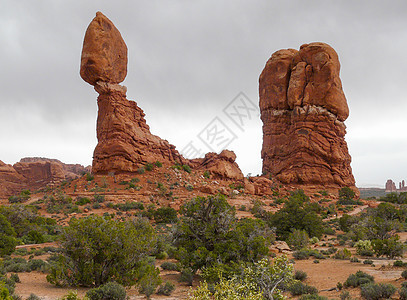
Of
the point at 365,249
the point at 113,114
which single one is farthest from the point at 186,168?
the point at 365,249

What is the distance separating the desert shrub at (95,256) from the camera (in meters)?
8.88

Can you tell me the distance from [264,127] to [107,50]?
A: 101 ft

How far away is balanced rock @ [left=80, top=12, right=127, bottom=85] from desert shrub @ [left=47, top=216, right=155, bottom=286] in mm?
32770

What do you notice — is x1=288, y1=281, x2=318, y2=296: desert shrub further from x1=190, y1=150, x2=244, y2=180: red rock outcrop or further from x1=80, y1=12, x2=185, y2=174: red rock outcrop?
x1=190, y1=150, x2=244, y2=180: red rock outcrop

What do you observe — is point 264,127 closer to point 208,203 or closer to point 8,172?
point 208,203

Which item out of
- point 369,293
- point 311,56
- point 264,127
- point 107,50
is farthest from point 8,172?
point 369,293

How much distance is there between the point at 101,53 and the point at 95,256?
3459cm

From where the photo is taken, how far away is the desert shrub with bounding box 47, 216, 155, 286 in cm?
888

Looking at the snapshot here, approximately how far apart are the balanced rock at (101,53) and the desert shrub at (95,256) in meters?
32.8

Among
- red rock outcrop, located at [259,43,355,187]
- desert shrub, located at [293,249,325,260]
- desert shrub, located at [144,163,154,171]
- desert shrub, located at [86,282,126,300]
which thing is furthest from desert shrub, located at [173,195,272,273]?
red rock outcrop, located at [259,43,355,187]

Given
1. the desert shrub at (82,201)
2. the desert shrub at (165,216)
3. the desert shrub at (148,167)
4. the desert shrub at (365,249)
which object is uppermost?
the desert shrub at (148,167)

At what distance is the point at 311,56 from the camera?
47.0 meters

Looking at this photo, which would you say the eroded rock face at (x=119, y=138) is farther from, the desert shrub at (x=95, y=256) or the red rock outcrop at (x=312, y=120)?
the desert shrub at (x=95, y=256)

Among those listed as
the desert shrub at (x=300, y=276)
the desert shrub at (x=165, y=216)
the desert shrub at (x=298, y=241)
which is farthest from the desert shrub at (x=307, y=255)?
the desert shrub at (x=165, y=216)
